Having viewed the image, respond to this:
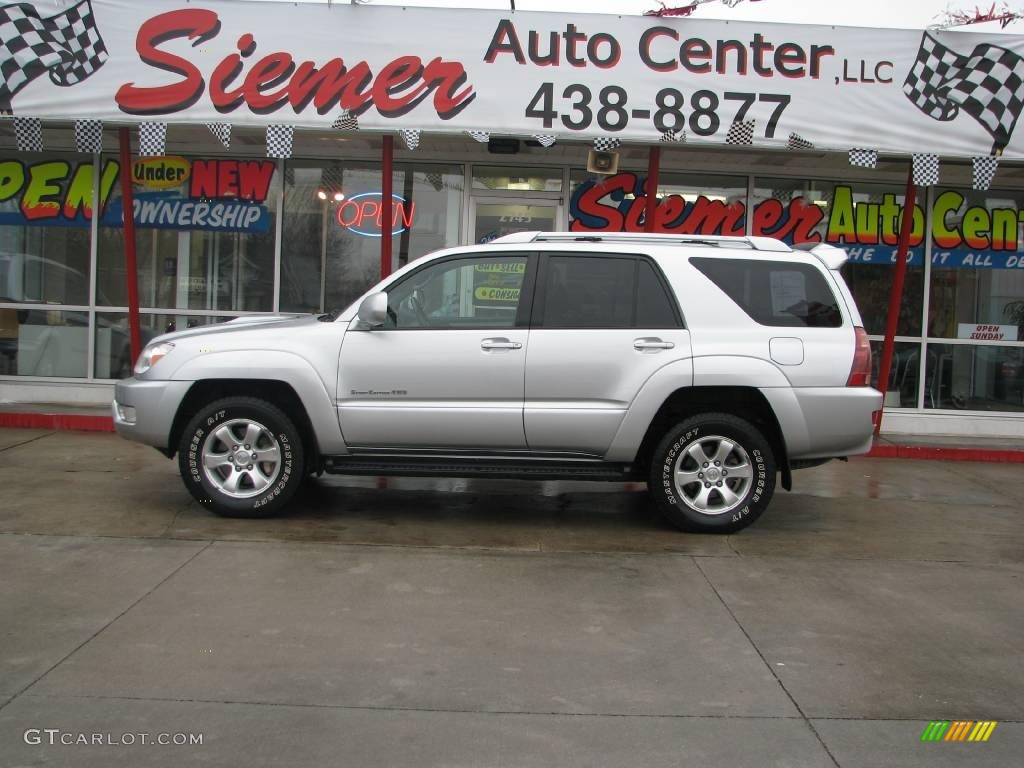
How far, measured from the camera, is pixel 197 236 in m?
11.8

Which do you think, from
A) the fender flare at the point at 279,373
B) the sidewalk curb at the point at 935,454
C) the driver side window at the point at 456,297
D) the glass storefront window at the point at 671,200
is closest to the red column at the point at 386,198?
the glass storefront window at the point at 671,200

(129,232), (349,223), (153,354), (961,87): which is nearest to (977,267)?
(961,87)

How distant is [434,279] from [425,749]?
3.71 meters

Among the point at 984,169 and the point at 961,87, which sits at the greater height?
the point at 961,87

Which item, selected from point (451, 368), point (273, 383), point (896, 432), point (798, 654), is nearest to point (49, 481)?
point (273, 383)

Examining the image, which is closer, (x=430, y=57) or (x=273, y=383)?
(x=273, y=383)

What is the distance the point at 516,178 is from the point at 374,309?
19.0 feet

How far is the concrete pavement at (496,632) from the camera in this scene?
3742 millimetres

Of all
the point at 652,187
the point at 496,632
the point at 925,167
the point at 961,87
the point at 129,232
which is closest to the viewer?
the point at 496,632

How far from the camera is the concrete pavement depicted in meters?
3.74

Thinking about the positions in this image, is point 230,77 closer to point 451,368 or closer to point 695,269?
point 451,368

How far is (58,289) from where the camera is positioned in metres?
11.8

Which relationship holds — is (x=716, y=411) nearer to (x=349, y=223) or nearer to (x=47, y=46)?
(x=349, y=223)

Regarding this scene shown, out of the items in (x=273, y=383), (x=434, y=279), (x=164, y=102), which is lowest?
(x=273, y=383)
